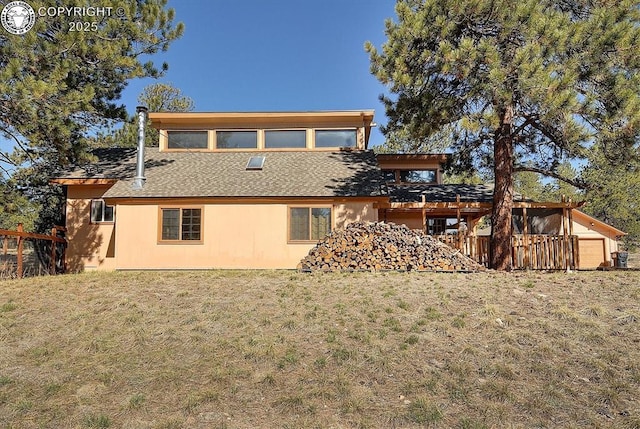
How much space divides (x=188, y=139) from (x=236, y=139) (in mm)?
1953

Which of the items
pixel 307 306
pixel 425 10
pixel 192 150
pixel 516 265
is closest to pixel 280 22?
pixel 192 150

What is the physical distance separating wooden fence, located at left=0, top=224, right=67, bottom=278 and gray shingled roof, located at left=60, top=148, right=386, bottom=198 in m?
2.31

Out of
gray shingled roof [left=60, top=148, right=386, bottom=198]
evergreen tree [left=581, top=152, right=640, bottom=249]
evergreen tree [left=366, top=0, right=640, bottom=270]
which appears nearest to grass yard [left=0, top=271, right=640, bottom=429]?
evergreen tree [left=366, top=0, right=640, bottom=270]

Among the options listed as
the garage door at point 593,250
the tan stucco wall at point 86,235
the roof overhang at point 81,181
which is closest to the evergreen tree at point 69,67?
the roof overhang at point 81,181

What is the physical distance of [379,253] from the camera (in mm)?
10805

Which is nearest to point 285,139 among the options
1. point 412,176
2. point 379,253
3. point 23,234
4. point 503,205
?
point 412,176

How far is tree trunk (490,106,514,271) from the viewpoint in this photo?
39.5ft

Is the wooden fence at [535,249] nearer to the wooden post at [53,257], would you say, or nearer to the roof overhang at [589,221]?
the roof overhang at [589,221]

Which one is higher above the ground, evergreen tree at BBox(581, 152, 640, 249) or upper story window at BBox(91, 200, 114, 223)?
evergreen tree at BBox(581, 152, 640, 249)

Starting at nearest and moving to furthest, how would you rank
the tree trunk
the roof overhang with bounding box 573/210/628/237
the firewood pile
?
the firewood pile
the tree trunk
the roof overhang with bounding box 573/210/628/237

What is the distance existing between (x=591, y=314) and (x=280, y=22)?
724 inches

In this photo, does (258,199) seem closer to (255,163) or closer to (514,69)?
(255,163)

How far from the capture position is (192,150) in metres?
16.3

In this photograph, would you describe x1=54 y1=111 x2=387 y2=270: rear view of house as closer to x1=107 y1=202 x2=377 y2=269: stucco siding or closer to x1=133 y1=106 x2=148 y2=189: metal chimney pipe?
x1=107 y1=202 x2=377 y2=269: stucco siding
